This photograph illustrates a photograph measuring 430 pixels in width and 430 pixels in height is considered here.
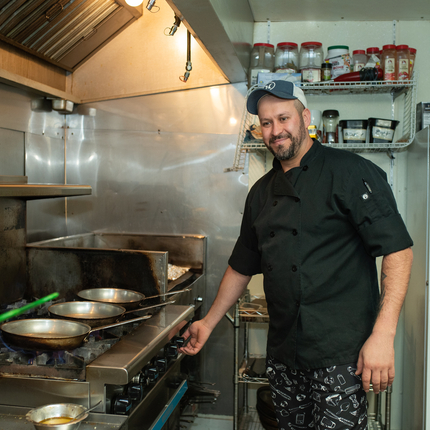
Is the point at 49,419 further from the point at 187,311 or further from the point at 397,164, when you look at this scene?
the point at 397,164

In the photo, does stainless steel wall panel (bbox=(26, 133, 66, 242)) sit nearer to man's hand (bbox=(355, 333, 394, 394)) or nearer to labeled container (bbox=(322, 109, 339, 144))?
labeled container (bbox=(322, 109, 339, 144))

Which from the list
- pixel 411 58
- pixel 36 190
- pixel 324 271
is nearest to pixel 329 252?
pixel 324 271

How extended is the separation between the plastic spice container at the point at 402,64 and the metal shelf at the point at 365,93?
0.11ft

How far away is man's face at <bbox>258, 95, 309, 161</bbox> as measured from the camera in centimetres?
147

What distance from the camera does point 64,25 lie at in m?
2.38

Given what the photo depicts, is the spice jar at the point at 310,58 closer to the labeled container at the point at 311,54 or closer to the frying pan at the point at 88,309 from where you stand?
the labeled container at the point at 311,54

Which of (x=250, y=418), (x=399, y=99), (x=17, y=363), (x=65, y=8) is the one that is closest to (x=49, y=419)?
(x=17, y=363)

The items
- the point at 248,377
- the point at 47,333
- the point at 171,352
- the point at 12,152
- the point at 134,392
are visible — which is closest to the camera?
the point at 134,392

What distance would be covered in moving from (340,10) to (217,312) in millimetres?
1839

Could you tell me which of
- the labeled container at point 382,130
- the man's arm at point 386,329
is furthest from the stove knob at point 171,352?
the labeled container at point 382,130

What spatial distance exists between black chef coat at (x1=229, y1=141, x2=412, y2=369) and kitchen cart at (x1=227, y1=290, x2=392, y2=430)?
79 cm

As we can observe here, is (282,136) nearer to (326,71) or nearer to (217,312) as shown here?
(217,312)

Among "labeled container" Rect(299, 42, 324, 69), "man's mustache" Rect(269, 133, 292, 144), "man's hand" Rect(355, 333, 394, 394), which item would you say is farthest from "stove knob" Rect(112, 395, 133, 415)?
"labeled container" Rect(299, 42, 324, 69)

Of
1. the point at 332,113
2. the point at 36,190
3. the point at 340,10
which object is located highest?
the point at 340,10
